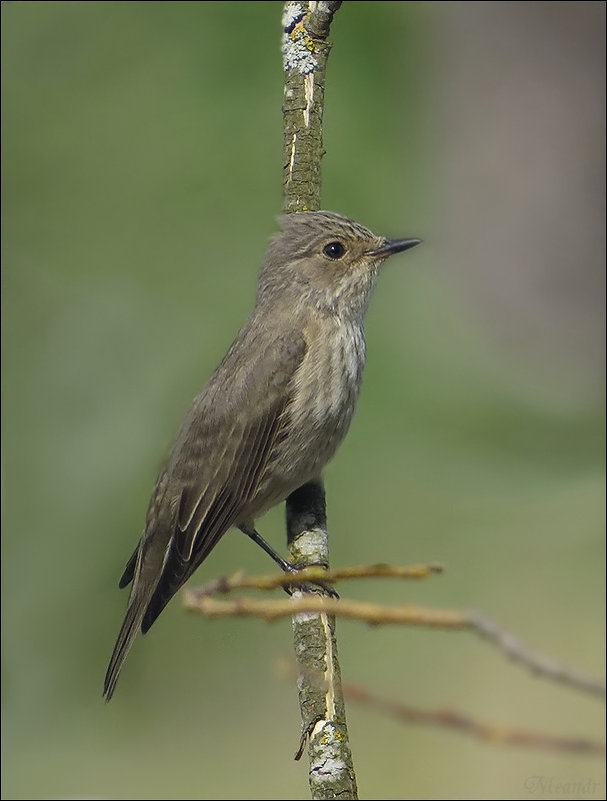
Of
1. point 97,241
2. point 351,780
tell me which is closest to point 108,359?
point 97,241

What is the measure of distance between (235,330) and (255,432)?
14.8ft

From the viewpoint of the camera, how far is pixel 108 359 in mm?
7793

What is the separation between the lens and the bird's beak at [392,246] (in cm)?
366

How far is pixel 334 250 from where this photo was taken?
3.67 meters

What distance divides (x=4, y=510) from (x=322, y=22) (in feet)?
14.4

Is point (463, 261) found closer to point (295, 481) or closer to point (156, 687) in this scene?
point (156, 687)

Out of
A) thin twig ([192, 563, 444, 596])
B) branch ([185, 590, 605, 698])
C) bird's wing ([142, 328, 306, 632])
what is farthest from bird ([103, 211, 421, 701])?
branch ([185, 590, 605, 698])

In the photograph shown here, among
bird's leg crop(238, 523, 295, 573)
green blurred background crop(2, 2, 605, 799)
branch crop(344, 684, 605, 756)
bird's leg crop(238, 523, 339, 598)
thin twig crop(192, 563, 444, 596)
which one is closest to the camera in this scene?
branch crop(344, 684, 605, 756)

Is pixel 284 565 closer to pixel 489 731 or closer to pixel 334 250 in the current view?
pixel 334 250

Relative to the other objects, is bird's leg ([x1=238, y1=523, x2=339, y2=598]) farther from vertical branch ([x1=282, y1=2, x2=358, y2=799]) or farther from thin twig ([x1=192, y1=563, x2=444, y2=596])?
thin twig ([x1=192, y1=563, x2=444, y2=596])

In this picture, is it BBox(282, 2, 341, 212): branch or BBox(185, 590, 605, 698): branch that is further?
BBox(282, 2, 341, 212): branch

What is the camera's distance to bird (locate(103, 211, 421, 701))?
3.40m

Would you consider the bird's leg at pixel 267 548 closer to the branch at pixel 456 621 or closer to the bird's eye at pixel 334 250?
the bird's eye at pixel 334 250

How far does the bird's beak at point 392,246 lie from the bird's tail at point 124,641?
123 centimetres
